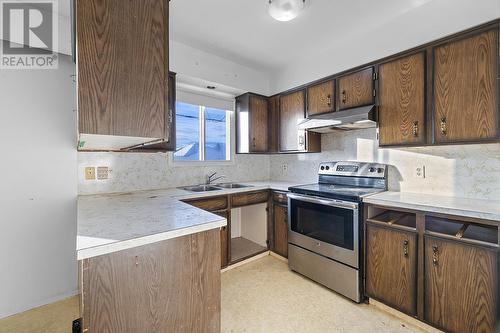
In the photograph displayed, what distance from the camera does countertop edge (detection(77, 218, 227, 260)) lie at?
90 cm

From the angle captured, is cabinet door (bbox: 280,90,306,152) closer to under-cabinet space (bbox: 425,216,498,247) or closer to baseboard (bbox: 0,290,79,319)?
under-cabinet space (bbox: 425,216,498,247)

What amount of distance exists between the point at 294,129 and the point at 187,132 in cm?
144

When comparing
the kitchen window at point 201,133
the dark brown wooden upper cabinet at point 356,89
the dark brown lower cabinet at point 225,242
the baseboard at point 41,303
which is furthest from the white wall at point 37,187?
the dark brown wooden upper cabinet at point 356,89

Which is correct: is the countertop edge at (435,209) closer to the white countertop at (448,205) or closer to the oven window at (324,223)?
the white countertop at (448,205)

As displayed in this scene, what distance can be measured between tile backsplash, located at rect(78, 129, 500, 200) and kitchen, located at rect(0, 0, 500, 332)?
0.05 feet

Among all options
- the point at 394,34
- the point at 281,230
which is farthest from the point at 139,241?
the point at 394,34

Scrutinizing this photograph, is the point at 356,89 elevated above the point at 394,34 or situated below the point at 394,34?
below

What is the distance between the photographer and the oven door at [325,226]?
6.73 feet

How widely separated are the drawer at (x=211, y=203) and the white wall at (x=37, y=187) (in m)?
1.15

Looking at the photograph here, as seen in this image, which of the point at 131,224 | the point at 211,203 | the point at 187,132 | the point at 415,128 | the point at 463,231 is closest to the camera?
the point at 131,224

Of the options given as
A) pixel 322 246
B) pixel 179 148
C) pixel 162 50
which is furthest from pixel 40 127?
pixel 322 246

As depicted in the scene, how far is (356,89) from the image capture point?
2.36 metres

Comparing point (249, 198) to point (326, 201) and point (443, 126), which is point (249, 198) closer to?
point (326, 201)

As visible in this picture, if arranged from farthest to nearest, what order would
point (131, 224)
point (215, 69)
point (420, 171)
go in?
→ point (215, 69), point (420, 171), point (131, 224)
